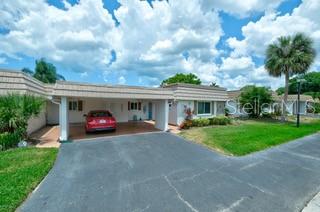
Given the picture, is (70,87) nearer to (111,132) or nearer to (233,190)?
(111,132)

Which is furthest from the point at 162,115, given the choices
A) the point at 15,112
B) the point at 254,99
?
the point at 254,99

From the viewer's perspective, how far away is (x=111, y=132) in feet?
38.7

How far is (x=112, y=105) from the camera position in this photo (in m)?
17.1

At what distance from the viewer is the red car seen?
35.8ft

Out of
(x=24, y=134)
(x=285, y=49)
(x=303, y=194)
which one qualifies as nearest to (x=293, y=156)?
(x=303, y=194)

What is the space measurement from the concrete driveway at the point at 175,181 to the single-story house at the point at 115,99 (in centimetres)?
326

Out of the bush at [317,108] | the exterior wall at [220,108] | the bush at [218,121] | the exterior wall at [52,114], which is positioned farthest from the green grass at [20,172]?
the bush at [317,108]

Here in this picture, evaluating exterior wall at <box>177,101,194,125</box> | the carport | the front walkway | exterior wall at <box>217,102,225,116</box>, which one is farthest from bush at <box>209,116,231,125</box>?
the front walkway

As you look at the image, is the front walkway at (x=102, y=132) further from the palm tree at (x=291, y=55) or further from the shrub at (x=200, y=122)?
the palm tree at (x=291, y=55)

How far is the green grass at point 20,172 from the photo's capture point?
12.4ft

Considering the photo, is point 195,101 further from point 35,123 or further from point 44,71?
point 44,71

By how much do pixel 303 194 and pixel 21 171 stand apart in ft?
25.2

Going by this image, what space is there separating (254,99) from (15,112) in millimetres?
21459

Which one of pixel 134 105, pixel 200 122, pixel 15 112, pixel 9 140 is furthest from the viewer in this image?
pixel 134 105
